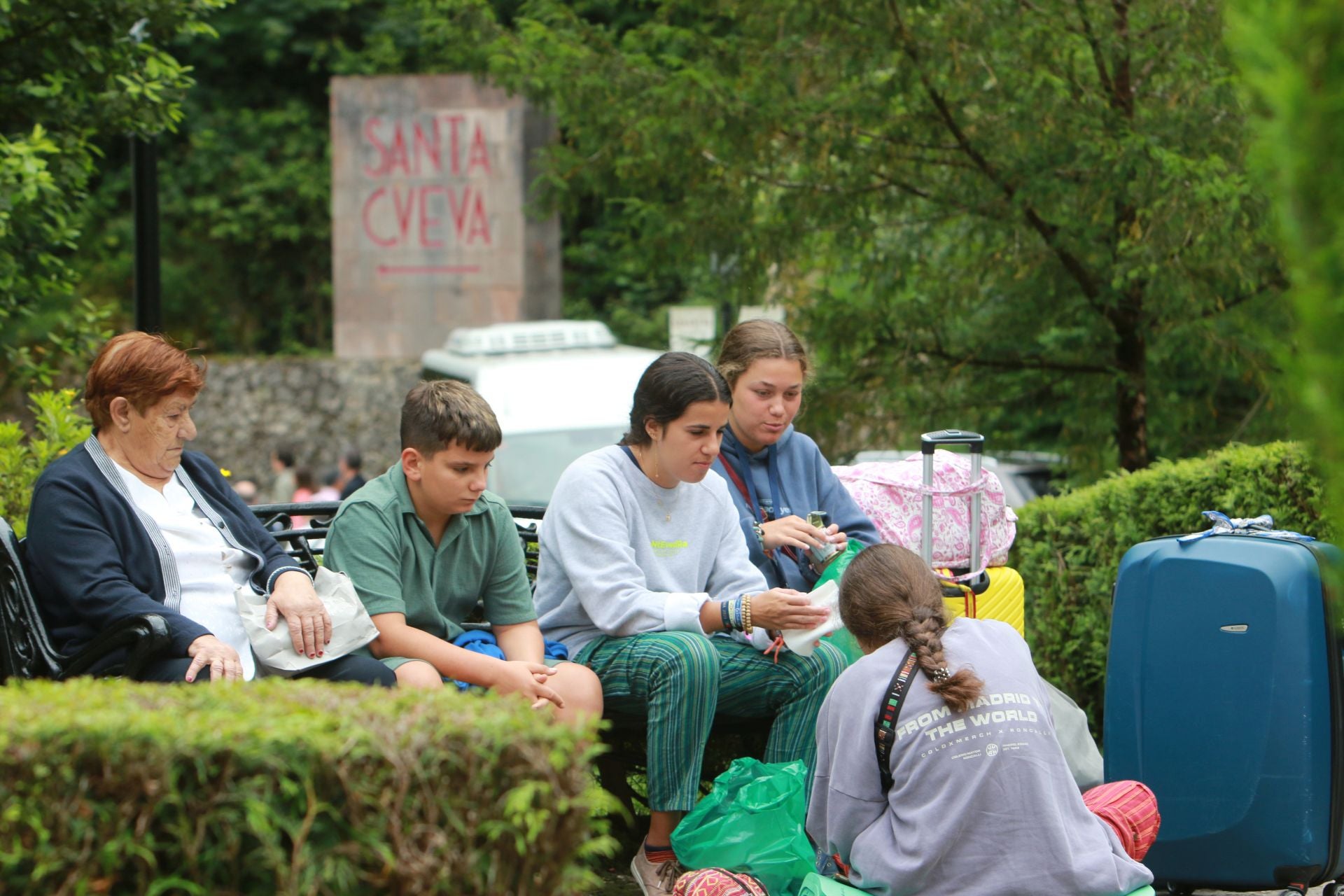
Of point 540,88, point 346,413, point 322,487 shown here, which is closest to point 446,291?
point 346,413

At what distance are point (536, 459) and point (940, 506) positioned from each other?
542 cm

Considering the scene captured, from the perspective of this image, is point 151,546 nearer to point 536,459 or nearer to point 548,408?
point 536,459

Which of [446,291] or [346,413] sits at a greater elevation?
[446,291]

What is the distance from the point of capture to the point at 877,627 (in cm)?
345

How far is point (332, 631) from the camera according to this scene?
3.68m

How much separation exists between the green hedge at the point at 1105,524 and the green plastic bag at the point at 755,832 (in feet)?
8.99

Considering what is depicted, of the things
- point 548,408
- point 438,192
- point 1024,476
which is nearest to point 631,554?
point 548,408

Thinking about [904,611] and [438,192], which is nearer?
[904,611]

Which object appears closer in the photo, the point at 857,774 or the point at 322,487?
the point at 857,774

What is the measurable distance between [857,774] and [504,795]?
1477 millimetres

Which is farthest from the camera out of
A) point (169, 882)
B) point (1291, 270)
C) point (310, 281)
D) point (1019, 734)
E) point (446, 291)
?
point (310, 281)

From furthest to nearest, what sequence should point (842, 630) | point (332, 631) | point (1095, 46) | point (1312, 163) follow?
point (1095, 46)
point (842, 630)
point (332, 631)
point (1312, 163)

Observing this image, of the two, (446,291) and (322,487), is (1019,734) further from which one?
(446,291)

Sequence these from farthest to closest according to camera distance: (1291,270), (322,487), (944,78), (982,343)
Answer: (322,487), (982,343), (944,78), (1291,270)
